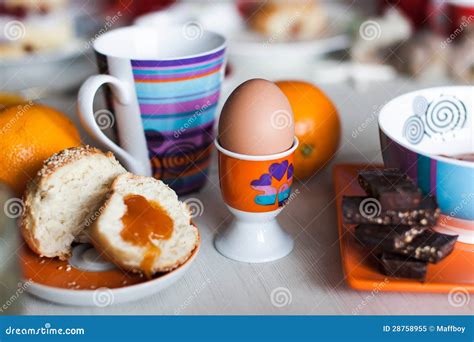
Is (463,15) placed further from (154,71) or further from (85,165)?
(85,165)

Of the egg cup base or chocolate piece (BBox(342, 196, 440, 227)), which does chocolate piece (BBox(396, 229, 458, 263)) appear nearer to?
chocolate piece (BBox(342, 196, 440, 227))

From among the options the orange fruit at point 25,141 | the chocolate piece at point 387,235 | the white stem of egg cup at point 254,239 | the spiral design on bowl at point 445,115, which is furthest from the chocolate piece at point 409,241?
the orange fruit at point 25,141

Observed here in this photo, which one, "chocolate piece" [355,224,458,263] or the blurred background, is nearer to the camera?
"chocolate piece" [355,224,458,263]

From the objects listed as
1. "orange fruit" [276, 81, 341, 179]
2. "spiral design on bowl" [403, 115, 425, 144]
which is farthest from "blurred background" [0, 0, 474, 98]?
"spiral design on bowl" [403, 115, 425, 144]

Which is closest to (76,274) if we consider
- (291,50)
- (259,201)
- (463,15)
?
(259,201)

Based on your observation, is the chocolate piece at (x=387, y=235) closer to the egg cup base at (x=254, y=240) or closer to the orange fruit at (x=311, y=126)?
the egg cup base at (x=254, y=240)

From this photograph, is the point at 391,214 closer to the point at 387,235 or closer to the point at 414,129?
the point at 387,235

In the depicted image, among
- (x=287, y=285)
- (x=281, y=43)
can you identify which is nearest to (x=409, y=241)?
(x=287, y=285)
